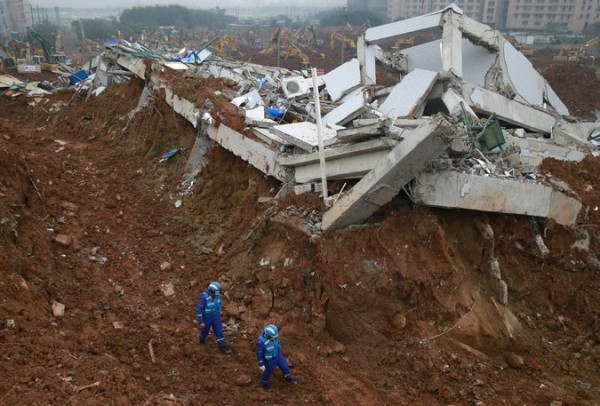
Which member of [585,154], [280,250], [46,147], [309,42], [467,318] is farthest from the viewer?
[309,42]

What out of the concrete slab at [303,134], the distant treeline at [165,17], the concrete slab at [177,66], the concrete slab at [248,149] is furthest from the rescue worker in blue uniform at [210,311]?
the distant treeline at [165,17]

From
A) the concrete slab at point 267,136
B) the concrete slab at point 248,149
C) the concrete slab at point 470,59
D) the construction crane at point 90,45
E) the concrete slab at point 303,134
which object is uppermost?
the construction crane at point 90,45

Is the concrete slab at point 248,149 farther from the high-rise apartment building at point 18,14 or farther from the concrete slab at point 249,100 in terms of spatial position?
the high-rise apartment building at point 18,14

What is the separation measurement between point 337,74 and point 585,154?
5.96 meters

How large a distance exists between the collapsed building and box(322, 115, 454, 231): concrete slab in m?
0.01

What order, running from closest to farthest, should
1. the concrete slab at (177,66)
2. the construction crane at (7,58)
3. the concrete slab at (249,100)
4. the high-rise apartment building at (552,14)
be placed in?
1. the concrete slab at (249,100)
2. the concrete slab at (177,66)
3. the construction crane at (7,58)
4. the high-rise apartment building at (552,14)

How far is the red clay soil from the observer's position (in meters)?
5.82

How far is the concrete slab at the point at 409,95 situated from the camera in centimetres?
1047

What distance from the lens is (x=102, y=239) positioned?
8.86 metres

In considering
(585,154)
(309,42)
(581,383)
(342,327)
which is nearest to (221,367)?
(342,327)

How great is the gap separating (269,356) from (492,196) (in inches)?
152

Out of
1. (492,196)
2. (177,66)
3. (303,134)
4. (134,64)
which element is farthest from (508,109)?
(134,64)

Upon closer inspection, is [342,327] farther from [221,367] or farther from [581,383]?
[581,383]

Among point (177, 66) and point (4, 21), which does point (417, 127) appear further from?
point (4, 21)
